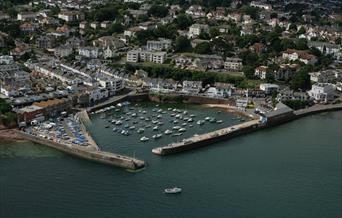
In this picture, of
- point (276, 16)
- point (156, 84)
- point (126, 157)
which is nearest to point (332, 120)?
point (156, 84)

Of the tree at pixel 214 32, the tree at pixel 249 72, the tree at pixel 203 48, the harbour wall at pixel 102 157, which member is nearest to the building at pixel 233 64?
the tree at pixel 249 72

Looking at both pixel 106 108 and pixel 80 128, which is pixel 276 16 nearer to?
pixel 106 108

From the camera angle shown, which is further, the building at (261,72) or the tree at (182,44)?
the tree at (182,44)

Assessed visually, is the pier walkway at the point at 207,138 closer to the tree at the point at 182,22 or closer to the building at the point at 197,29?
the building at the point at 197,29

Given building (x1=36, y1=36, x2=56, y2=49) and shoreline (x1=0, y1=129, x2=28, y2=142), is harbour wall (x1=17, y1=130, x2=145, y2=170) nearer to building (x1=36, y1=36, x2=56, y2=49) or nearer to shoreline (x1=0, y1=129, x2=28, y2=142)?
shoreline (x1=0, y1=129, x2=28, y2=142)

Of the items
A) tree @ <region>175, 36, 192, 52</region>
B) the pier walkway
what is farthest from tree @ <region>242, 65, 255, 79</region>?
the pier walkway

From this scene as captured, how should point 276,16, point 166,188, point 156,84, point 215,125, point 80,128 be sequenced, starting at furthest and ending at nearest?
point 276,16
point 156,84
point 215,125
point 80,128
point 166,188
